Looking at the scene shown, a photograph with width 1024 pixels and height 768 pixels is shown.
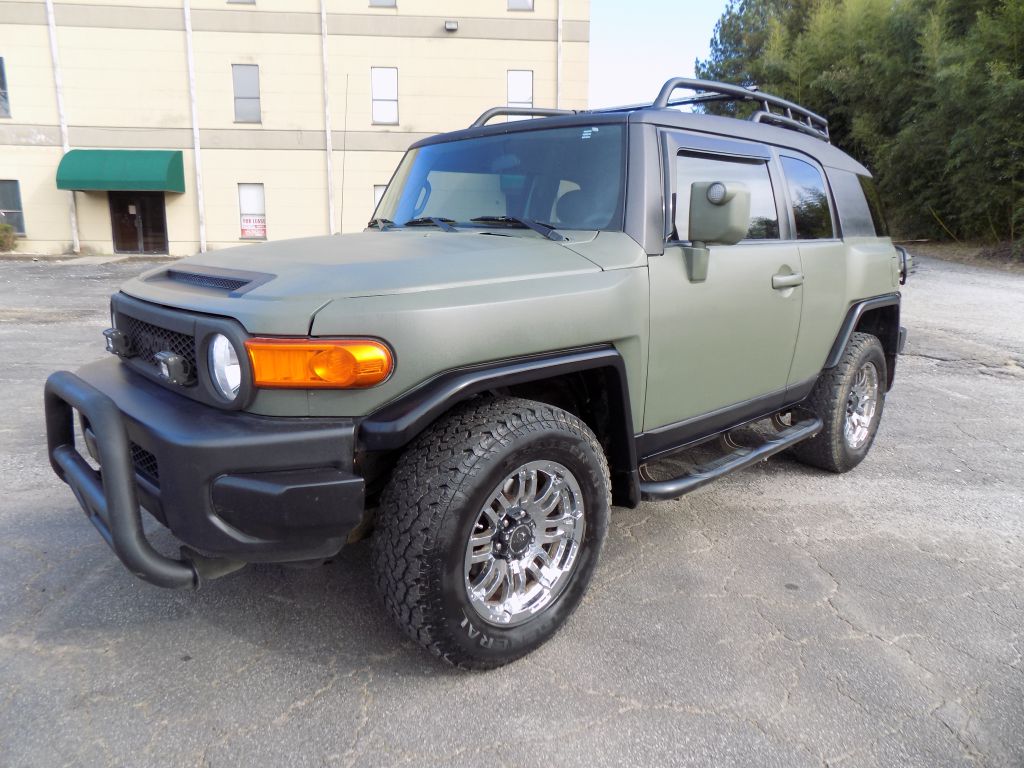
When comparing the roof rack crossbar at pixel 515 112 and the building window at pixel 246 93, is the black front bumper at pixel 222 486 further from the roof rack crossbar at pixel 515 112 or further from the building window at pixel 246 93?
the building window at pixel 246 93

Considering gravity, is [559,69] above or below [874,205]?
above

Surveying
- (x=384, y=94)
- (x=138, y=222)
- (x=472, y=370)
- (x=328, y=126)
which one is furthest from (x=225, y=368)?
(x=138, y=222)

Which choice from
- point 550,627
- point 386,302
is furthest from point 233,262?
point 550,627

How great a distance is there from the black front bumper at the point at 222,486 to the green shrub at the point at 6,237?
2437 cm

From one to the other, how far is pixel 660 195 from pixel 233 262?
5.50 ft

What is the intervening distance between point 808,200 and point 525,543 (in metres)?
2.58

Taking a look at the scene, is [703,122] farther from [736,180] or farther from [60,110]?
[60,110]

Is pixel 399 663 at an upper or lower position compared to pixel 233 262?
lower

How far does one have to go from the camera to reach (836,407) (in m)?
4.19

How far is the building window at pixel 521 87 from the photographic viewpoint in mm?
22234

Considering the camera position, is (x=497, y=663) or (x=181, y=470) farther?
(x=497, y=663)

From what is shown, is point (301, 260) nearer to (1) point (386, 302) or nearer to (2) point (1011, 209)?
(1) point (386, 302)

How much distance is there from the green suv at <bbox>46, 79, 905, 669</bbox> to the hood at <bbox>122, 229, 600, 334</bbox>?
0.04 feet

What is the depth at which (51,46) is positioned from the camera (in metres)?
21.4
